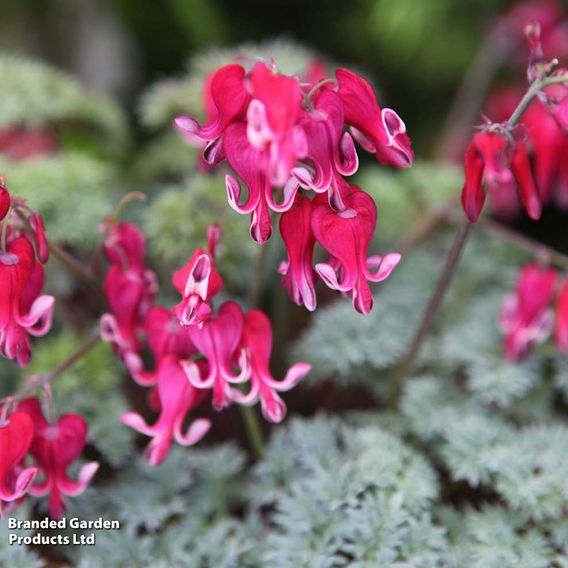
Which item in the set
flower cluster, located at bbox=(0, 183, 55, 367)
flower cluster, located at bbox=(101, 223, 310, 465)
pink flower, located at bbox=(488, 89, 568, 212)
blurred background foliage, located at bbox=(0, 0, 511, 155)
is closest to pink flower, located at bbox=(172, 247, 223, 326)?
flower cluster, located at bbox=(101, 223, 310, 465)

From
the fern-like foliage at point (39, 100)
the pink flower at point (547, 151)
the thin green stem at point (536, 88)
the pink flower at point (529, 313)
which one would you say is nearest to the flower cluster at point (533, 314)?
the pink flower at point (529, 313)

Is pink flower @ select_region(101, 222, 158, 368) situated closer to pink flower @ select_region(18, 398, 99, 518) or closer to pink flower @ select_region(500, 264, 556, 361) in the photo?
pink flower @ select_region(18, 398, 99, 518)

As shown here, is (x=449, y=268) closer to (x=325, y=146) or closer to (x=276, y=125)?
(x=325, y=146)

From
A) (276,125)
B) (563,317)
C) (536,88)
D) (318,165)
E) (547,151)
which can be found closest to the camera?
(276,125)

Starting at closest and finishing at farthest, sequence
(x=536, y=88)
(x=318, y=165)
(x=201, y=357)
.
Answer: (x=318, y=165), (x=536, y=88), (x=201, y=357)

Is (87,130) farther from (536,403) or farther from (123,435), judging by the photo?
(536,403)

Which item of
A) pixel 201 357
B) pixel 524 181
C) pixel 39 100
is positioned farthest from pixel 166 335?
pixel 39 100
